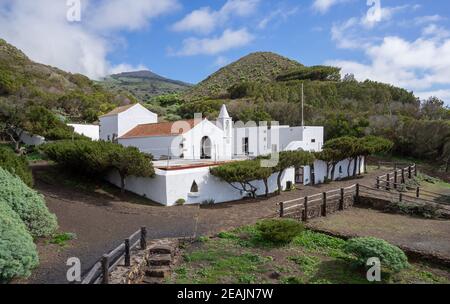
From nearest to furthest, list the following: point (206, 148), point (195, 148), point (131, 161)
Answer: point (131, 161) < point (195, 148) < point (206, 148)

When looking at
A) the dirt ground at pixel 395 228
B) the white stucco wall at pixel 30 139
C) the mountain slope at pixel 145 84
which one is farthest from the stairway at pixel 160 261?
the mountain slope at pixel 145 84

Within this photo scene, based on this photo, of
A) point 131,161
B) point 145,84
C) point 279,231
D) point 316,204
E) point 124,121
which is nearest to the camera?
point 279,231

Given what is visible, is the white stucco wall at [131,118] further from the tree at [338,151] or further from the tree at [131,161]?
the tree at [338,151]

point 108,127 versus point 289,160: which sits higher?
point 108,127

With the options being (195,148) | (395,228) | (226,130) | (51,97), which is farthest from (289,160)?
(51,97)

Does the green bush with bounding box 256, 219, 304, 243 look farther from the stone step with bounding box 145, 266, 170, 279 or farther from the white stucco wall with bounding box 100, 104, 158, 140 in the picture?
the white stucco wall with bounding box 100, 104, 158, 140

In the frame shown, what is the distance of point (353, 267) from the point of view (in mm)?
9688

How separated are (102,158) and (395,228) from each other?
1373 cm

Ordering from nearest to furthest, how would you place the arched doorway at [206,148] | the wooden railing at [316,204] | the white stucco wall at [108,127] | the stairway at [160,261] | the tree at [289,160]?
1. the stairway at [160,261]
2. the wooden railing at [316,204]
3. the tree at [289,160]
4. the arched doorway at [206,148]
5. the white stucco wall at [108,127]

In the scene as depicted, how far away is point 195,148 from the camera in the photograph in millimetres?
25391

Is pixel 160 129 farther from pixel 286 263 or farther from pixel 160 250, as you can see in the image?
pixel 286 263

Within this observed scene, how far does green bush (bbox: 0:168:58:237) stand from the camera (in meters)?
10.2

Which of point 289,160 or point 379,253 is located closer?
point 379,253

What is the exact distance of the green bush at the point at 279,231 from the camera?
1103 centimetres
